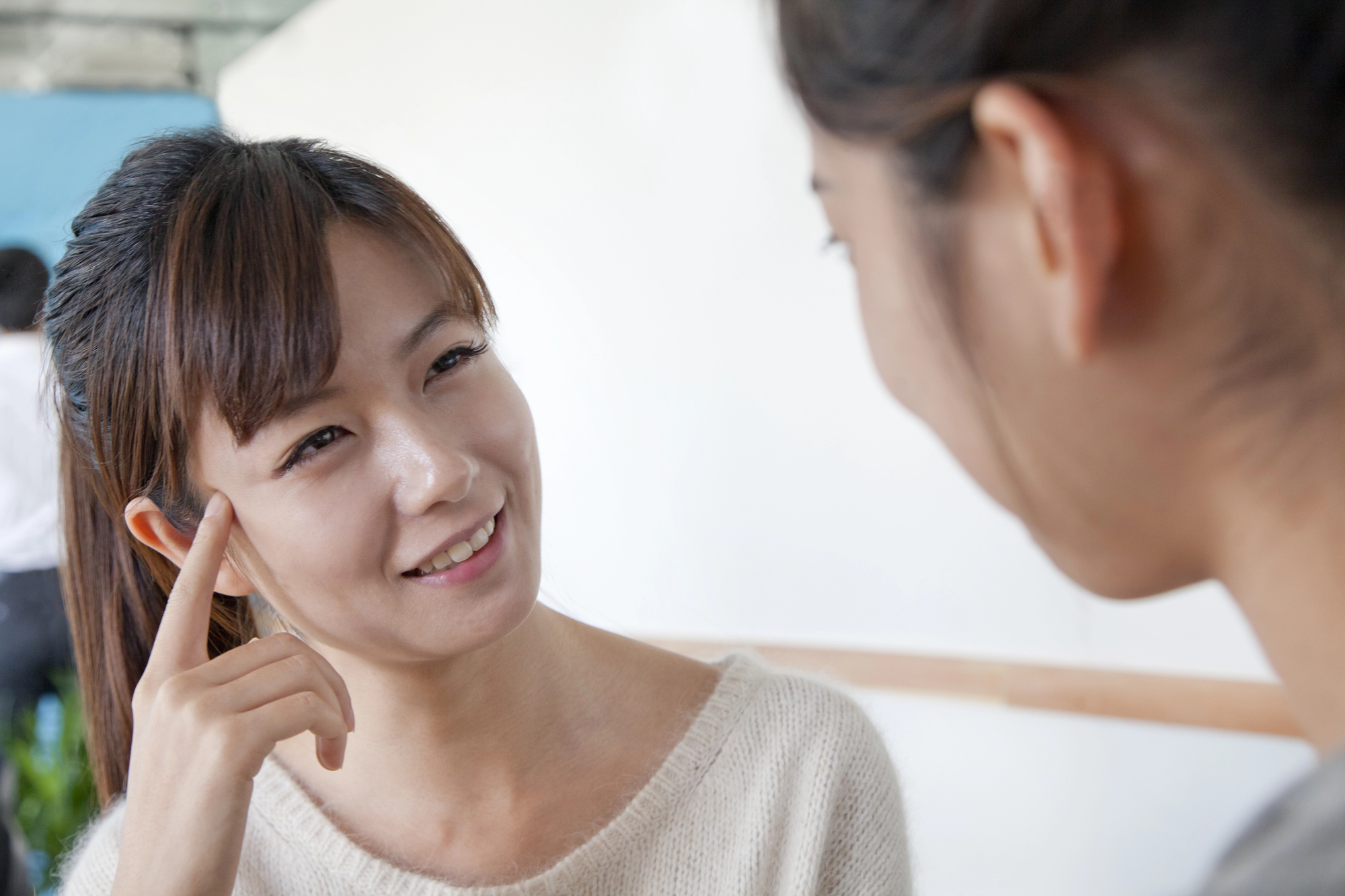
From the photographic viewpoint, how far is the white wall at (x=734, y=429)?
8.50 feet

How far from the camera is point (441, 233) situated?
114cm

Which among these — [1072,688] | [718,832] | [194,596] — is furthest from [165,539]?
[1072,688]

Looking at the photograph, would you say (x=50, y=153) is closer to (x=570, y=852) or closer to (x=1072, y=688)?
(x=570, y=852)

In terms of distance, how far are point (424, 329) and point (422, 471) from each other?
152 mm

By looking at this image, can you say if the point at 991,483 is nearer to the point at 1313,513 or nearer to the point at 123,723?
the point at 1313,513

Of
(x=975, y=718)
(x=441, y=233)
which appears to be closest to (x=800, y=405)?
(x=975, y=718)

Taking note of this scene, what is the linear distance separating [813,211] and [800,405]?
0.54 m

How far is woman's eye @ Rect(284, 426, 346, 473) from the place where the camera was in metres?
1.03

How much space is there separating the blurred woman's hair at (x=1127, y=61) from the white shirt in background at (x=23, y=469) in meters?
3.26

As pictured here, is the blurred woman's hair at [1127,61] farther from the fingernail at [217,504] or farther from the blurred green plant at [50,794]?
the blurred green plant at [50,794]

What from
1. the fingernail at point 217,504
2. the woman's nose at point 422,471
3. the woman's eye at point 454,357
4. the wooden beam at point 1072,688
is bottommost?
the wooden beam at point 1072,688

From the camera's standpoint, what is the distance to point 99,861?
1.17 metres

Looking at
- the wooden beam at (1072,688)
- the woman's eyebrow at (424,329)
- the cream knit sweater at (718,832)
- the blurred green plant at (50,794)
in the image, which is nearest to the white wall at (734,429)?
the wooden beam at (1072,688)

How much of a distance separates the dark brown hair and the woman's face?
0.03m
